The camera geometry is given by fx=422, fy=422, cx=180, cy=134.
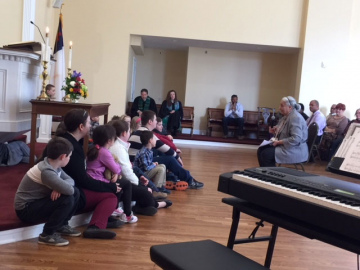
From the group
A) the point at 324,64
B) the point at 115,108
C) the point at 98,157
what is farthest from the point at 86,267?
the point at 324,64

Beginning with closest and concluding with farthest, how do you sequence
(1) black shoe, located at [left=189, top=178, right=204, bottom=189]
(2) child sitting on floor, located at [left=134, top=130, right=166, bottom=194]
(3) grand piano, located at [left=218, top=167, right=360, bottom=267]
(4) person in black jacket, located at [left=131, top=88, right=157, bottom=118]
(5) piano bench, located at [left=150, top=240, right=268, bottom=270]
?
(3) grand piano, located at [left=218, top=167, right=360, bottom=267], (5) piano bench, located at [left=150, top=240, right=268, bottom=270], (2) child sitting on floor, located at [left=134, top=130, right=166, bottom=194], (1) black shoe, located at [left=189, top=178, right=204, bottom=189], (4) person in black jacket, located at [left=131, top=88, right=157, bottom=118]

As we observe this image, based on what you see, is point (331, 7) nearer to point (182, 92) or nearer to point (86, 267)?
point (182, 92)

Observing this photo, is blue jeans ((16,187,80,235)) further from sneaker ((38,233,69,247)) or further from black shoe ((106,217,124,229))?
black shoe ((106,217,124,229))

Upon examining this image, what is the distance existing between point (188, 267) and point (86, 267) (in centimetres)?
107

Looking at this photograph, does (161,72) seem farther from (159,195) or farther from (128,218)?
(128,218)

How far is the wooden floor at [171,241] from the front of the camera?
2770mm

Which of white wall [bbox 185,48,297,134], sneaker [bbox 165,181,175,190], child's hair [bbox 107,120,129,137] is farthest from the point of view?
white wall [bbox 185,48,297,134]

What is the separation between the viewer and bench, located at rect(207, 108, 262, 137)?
11.6m

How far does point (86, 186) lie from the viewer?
129 inches

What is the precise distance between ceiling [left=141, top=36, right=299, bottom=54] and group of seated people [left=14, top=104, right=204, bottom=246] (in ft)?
21.1

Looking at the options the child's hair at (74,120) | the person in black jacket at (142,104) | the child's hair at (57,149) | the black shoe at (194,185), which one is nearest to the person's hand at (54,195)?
the child's hair at (57,149)

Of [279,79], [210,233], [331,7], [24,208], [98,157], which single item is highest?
A: [331,7]

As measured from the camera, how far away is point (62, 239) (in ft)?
9.98

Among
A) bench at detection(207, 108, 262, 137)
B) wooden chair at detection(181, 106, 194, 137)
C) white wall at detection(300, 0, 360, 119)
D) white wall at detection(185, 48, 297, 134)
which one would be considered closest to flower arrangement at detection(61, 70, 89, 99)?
wooden chair at detection(181, 106, 194, 137)
